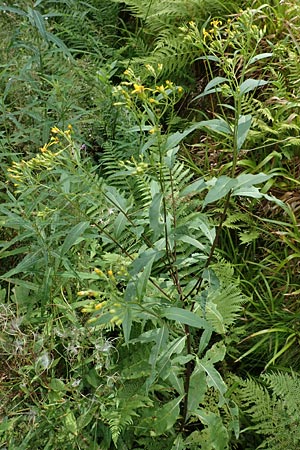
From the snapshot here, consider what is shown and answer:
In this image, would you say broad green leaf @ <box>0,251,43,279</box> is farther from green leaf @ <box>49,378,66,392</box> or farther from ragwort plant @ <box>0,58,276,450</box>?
green leaf @ <box>49,378,66,392</box>

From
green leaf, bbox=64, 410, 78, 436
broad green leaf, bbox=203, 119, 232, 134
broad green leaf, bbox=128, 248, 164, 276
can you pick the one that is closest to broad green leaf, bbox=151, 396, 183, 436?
green leaf, bbox=64, 410, 78, 436

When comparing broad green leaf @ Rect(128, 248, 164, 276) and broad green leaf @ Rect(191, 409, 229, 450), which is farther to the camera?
broad green leaf @ Rect(191, 409, 229, 450)

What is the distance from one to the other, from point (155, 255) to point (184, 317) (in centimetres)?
17

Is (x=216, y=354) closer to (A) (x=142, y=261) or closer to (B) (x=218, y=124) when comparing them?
(A) (x=142, y=261)

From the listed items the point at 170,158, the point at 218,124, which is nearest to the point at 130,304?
the point at 170,158

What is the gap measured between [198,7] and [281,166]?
1.08 meters

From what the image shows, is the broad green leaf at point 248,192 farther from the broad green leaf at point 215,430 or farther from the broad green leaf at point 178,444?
the broad green leaf at point 178,444

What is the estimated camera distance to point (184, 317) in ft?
4.97

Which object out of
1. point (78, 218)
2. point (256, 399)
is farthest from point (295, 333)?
point (78, 218)

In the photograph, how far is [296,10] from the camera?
288 centimetres

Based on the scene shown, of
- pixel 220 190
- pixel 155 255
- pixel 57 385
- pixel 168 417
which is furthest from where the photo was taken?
pixel 57 385

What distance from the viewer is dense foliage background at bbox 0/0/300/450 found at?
1580mm

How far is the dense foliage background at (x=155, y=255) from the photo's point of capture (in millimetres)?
1580

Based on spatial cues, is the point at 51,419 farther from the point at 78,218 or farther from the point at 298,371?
the point at 298,371
